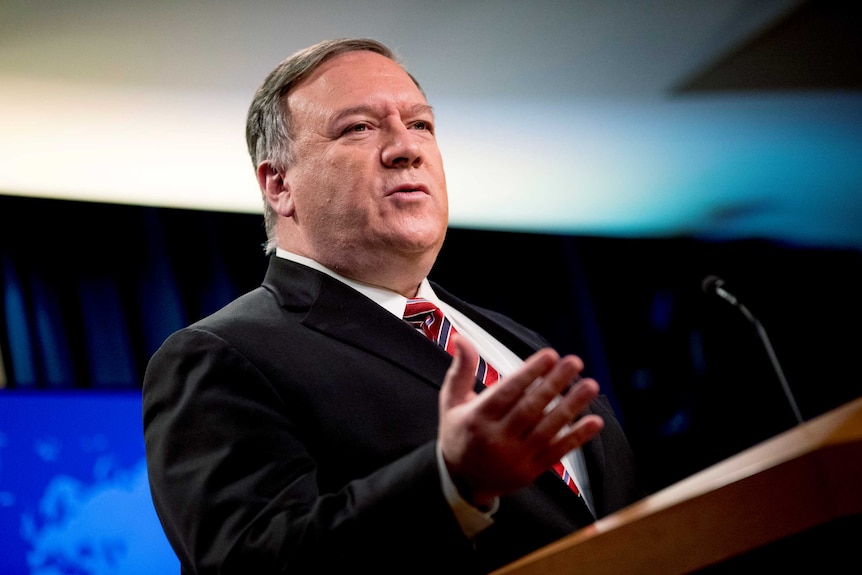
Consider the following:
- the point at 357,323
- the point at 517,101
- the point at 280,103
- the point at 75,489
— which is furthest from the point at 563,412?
the point at 517,101

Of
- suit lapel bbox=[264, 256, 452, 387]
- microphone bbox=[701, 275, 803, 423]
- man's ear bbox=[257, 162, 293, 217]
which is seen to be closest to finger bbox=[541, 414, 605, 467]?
suit lapel bbox=[264, 256, 452, 387]

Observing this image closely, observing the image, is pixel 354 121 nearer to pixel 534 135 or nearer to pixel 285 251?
pixel 285 251

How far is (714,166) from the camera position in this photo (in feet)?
13.5

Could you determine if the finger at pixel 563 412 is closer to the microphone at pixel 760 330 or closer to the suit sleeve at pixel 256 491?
the suit sleeve at pixel 256 491

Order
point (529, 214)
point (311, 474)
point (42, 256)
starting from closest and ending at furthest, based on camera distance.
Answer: point (311, 474), point (42, 256), point (529, 214)

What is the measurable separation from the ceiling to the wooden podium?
8.23 ft

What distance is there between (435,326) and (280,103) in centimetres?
64

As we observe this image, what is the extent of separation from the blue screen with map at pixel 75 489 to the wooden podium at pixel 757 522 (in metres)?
2.63

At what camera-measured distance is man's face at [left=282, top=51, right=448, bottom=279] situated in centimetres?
151

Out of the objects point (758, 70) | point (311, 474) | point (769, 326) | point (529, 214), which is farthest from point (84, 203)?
point (769, 326)

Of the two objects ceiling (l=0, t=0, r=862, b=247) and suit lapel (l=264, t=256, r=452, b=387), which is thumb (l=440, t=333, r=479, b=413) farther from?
ceiling (l=0, t=0, r=862, b=247)

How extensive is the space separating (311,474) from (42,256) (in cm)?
233

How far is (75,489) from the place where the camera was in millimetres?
2891

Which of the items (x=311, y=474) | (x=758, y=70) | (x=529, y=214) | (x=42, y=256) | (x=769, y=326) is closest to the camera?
(x=311, y=474)
